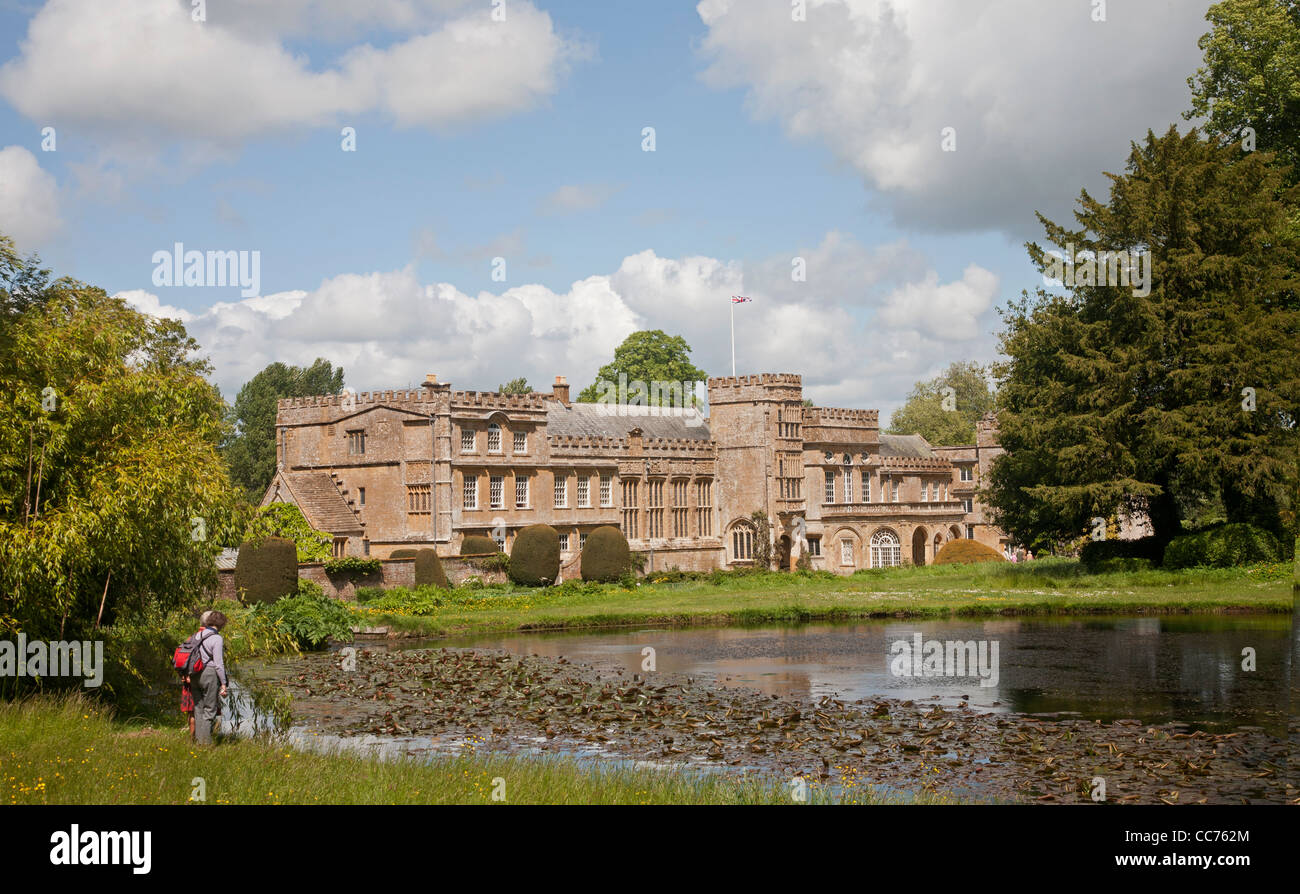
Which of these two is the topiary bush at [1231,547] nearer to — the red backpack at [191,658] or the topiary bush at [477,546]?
the topiary bush at [477,546]

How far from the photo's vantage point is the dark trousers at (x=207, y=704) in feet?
46.6

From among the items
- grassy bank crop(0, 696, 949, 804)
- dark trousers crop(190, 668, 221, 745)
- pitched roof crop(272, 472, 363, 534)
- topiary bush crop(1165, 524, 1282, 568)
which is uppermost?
pitched roof crop(272, 472, 363, 534)

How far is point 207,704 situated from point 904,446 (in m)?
64.2

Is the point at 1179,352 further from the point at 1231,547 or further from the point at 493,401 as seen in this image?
the point at 493,401

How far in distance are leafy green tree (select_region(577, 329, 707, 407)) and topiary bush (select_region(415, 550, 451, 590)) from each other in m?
42.1

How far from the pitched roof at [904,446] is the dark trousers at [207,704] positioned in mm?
60813

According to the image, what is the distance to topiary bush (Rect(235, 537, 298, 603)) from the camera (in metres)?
Answer: 34.1

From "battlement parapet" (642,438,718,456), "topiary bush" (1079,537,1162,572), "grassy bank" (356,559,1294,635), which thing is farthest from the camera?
"battlement parapet" (642,438,718,456)

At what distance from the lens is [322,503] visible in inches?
1972

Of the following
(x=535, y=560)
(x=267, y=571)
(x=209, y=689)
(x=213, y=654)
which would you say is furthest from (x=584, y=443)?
(x=209, y=689)

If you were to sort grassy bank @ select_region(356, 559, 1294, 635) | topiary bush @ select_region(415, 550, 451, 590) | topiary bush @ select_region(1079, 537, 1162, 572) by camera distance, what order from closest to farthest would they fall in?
grassy bank @ select_region(356, 559, 1294, 635) < topiary bush @ select_region(1079, 537, 1162, 572) < topiary bush @ select_region(415, 550, 451, 590)

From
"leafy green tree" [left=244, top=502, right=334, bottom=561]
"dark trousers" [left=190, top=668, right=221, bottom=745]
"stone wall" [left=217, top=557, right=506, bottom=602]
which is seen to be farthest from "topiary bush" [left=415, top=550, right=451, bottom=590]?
"dark trousers" [left=190, top=668, right=221, bottom=745]

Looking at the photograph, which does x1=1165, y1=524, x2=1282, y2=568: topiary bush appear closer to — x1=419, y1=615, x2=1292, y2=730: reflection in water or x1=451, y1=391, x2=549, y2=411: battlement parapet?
x1=419, y1=615, x2=1292, y2=730: reflection in water

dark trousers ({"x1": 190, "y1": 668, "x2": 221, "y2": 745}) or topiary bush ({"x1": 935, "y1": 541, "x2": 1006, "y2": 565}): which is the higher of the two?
topiary bush ({"x1": 935, "y1": 541, "x2": 1006, "y2": 565})
